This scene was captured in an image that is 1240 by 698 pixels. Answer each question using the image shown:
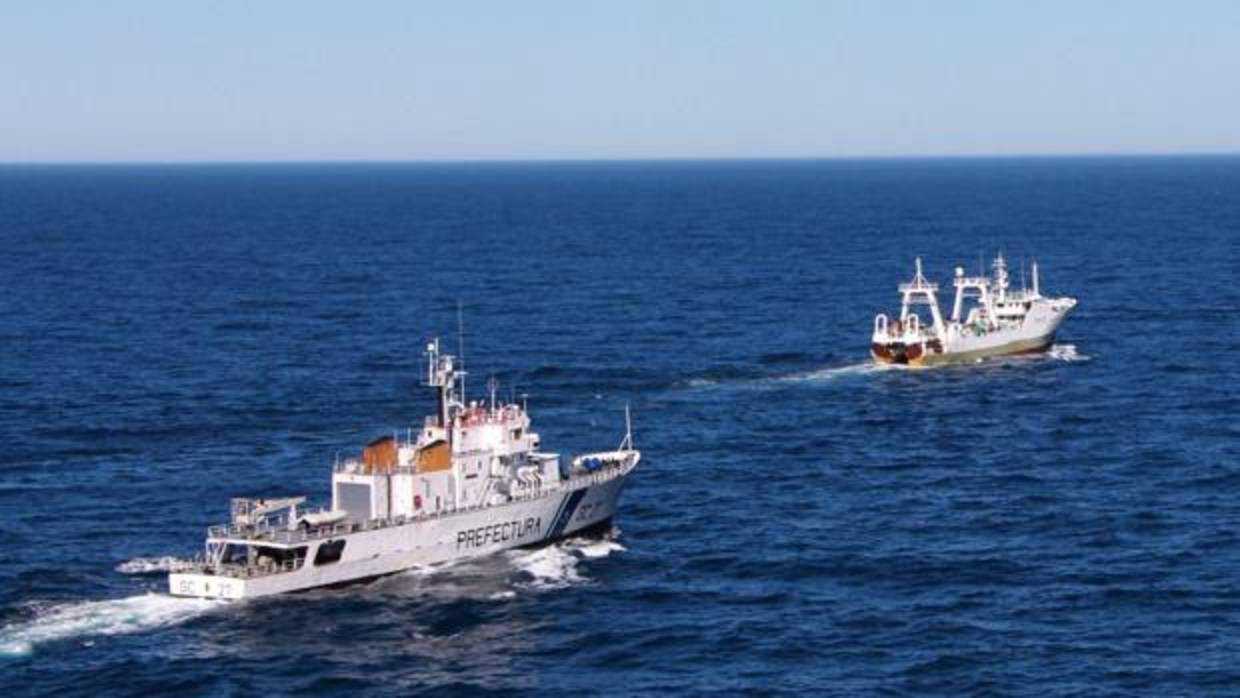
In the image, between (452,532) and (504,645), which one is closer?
(504,645)

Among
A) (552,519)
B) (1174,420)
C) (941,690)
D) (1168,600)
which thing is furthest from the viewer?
(1174,420)

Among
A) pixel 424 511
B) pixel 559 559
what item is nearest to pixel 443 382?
pixel 424 511

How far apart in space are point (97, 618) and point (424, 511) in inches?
649

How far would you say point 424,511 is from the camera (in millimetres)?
88500

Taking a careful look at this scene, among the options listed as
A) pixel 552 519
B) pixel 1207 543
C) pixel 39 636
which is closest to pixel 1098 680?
pixel 1207 543

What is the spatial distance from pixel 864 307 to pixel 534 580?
108 metres

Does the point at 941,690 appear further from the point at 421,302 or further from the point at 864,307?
the point at 421,302

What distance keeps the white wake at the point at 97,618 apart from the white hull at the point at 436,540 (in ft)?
3.40

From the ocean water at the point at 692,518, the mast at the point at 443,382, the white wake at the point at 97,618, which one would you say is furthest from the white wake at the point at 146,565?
the mast at the point at 443,382

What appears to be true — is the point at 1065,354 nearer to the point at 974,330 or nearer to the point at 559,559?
the point at 974,330

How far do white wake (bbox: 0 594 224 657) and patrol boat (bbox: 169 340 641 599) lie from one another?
1.12 m

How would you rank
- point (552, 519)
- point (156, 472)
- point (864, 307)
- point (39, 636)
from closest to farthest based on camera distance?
point (39, 636)
point (552, 519)
point (156, 472)
point (864, 307)

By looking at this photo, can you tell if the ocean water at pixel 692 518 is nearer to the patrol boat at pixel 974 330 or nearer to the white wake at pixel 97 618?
the white wake at pixel 97 618

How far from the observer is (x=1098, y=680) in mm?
70625
